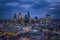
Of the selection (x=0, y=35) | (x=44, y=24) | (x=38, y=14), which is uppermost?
(x=38, y=14)

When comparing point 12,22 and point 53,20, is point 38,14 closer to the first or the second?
point 53,20

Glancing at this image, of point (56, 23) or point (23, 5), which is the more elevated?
point (23, 5)

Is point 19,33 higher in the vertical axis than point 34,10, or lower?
lower

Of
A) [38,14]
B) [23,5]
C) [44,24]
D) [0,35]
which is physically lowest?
[0,35]

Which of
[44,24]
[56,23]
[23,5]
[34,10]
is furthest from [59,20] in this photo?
[23,5]

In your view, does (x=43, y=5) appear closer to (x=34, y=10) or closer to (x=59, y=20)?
(x=34, y=10)

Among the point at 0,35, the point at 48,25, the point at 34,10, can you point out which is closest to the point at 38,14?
the point at 34,10
